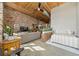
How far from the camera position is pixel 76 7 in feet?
8.79

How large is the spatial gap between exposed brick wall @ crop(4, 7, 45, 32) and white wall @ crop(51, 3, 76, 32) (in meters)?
0.35

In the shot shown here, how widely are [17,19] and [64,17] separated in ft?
3.42

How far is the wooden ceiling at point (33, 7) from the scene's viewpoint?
2713 mm

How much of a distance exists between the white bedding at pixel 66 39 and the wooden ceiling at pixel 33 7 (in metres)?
0.43

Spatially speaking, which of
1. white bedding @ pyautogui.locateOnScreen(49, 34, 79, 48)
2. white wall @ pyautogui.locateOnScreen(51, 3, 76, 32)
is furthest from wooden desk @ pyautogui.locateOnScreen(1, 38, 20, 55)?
white wall @ pyautogui.locateOnScreen(51, 3, 76, 32)

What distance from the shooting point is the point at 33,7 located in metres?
2.83

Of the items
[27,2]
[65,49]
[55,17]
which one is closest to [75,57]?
[65,49]

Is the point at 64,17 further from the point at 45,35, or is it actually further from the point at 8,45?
the point at 8,45

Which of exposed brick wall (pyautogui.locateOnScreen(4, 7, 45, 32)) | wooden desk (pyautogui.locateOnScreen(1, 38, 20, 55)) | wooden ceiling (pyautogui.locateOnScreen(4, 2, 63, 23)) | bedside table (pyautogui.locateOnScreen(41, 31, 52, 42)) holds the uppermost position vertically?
wooden ceiling (pyautogui.locateOnScreen(4, 2, 63, 23))

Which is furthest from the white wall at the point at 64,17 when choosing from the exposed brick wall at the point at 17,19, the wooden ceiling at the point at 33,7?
the exposed brick wall at the point at 17,19

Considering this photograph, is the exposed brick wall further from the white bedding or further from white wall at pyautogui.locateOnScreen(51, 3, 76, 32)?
the white bedding

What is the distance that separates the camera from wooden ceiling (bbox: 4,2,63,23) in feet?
8.90

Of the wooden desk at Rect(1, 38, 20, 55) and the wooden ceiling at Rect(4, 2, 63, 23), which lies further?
the wooden ceiling at Rect(4, 2, 63, 23)

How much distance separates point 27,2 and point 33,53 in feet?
3.69
